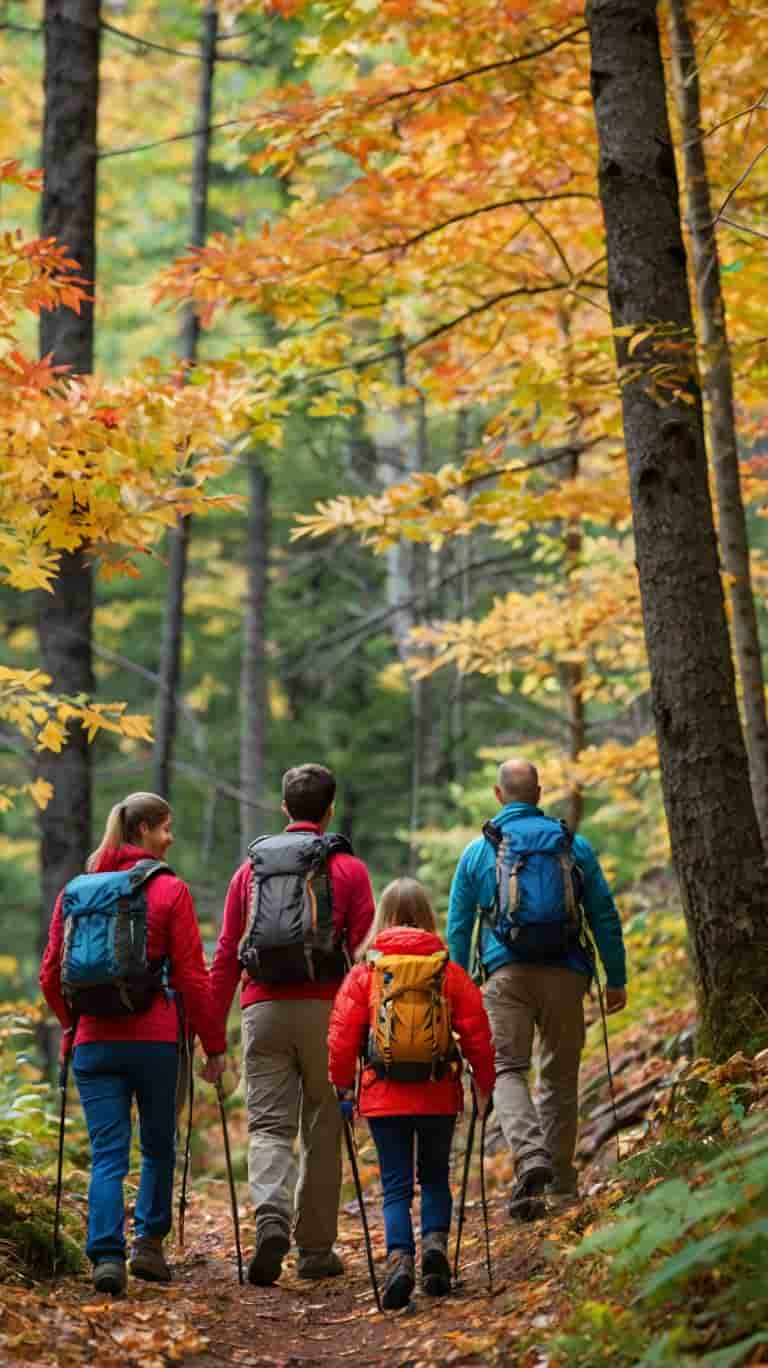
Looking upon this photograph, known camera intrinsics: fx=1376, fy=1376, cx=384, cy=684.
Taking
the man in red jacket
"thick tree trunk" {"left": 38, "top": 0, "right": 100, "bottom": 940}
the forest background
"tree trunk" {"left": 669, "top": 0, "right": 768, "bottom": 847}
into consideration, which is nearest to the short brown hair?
the man in red jacket

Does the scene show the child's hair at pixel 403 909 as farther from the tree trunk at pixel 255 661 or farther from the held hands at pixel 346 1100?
the tree trunk at pixel 255 661

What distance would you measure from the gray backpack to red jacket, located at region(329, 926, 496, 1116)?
1.75 feet

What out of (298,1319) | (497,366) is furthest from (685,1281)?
(497,366)

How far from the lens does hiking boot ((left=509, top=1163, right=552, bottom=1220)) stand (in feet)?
20.2

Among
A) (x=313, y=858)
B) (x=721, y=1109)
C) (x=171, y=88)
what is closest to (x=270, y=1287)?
(x=313, y=858)

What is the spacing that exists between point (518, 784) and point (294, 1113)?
6.01 feet

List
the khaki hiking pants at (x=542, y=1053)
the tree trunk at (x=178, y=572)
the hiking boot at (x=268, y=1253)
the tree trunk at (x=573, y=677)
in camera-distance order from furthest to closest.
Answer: the tree trunk at (x=178, y=572)
the tree trunk at (x=573, y=677)
the khaki hiking pants at (x=542, y=1053)
the hiking boot at (x=268, y=1253)

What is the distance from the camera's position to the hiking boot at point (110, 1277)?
5.22 metres

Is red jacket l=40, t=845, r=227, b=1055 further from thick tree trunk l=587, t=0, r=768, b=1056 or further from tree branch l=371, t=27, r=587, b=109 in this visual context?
tree branch l=371, t=27, r=587, b=109

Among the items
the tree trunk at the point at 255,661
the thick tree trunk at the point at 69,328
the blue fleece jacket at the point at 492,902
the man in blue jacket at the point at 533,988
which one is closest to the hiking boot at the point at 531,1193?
the man in blue jacket at the point at 533,988

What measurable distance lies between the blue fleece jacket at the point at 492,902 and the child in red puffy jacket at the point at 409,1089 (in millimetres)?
1006

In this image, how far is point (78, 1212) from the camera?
6.52 meters

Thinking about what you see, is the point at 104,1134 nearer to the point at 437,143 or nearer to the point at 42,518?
the point at 42,518

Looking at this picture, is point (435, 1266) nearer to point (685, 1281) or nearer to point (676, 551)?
point (685, 1281)
